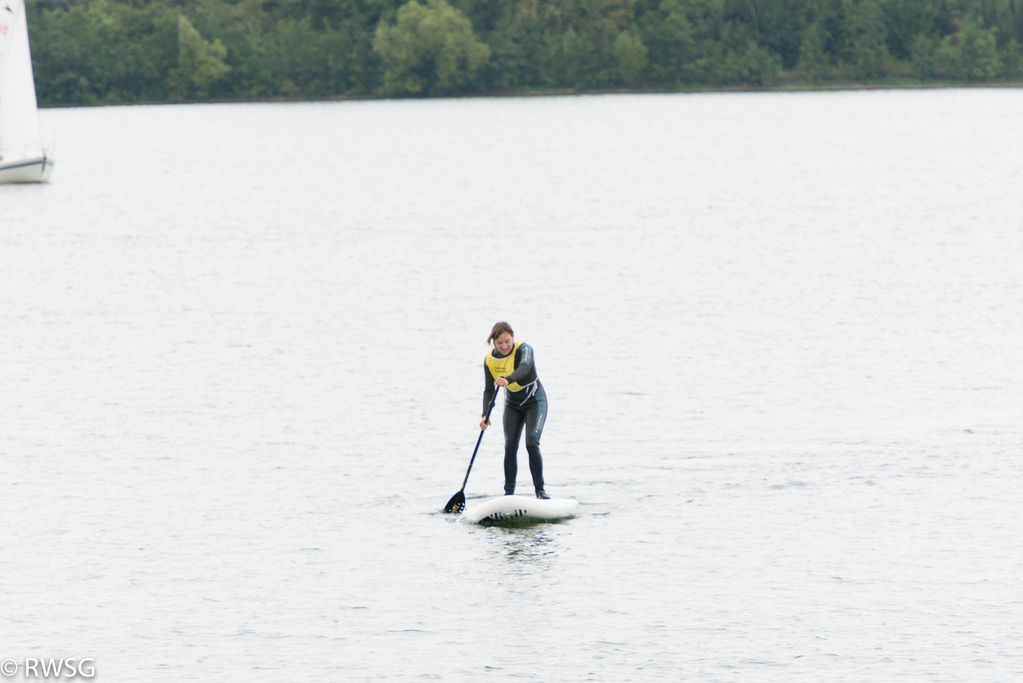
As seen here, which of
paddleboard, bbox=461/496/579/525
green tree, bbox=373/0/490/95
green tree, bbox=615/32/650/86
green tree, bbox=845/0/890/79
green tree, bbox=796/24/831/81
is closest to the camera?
paddleboard, bbox=461/496/579/525

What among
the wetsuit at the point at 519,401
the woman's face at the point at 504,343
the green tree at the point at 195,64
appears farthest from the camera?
the green tree at the point at 195,64

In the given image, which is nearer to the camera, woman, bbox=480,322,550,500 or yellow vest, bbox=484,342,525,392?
woman, bbox=480,322,550,500

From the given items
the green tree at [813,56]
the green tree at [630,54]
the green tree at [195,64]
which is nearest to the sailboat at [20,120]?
the green tree at [195,64]

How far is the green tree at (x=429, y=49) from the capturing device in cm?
17688

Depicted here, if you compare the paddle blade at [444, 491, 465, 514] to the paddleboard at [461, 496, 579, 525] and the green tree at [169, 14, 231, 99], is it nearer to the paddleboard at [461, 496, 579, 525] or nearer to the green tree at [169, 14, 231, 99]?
the paddleboard at [461, 496, 579, 525]

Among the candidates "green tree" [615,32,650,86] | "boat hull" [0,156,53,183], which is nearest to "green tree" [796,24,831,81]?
"green tree" [615,32,650,86]

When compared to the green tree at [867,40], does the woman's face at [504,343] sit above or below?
below

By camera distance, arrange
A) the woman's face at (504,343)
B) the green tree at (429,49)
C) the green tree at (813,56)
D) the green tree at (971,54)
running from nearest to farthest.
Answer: the woman's face at (504,343)
the green tree at (971,54)
the green tree at (813,56)
the green tree at (429,49)

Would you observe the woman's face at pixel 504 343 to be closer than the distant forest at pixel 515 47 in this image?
Yes

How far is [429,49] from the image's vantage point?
590ft

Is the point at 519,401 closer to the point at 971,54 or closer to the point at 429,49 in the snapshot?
the point at 429,49

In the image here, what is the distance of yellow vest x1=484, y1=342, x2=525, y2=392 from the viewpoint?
1827cm

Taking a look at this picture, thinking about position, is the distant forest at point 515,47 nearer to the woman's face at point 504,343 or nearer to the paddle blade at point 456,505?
the paddle blade at point 456,505

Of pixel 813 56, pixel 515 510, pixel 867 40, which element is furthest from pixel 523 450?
pixel 813 56
